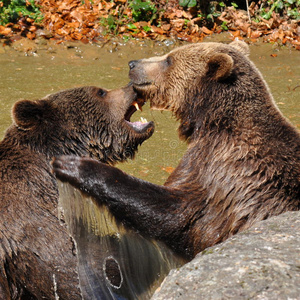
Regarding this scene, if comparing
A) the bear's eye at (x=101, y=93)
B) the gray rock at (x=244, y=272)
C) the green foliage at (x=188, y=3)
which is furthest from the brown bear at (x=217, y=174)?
the green foliage at (x=188, y=3)

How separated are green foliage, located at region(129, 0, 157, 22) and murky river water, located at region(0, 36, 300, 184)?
951 millimetres

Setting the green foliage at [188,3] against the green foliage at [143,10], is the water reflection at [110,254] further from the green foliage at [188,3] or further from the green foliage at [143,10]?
the green foliage at [188,3]

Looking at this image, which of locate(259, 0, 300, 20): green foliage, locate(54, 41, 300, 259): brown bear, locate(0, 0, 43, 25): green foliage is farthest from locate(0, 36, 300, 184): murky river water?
locate(54, 41, 300, 259): brown bear

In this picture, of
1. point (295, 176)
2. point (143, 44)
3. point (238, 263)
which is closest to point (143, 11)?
point (143, 44)

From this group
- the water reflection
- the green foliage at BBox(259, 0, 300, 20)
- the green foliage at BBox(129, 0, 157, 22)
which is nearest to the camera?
the water reflection

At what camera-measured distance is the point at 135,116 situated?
935 cm

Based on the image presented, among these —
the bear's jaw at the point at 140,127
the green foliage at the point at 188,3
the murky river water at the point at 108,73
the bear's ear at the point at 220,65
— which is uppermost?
the bear's ear at the point at 220,65

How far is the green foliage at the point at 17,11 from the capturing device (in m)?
12.6

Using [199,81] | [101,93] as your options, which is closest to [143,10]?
[101,93]

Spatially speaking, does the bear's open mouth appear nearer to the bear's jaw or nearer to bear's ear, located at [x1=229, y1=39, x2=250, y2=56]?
the bear's jaw

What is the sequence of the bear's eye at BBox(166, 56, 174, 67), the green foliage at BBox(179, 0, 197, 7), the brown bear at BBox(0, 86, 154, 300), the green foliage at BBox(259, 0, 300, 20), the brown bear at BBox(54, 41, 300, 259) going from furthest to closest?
1. the green foliage at BBox(259, 0, 300, 20)
2. the green foliage at BBox(179, 0, 197, 7)
3. the bear's eye at BBox(166, 56, 174, 67)
4. the brown bear at BBox(54, 41, 300, 259)
5. the brown bear at BBox(0, 86, 154, 300)

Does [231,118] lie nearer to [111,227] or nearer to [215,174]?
[215,174]

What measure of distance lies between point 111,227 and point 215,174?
1089 mm

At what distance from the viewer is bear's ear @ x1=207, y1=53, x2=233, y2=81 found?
5129 mm
